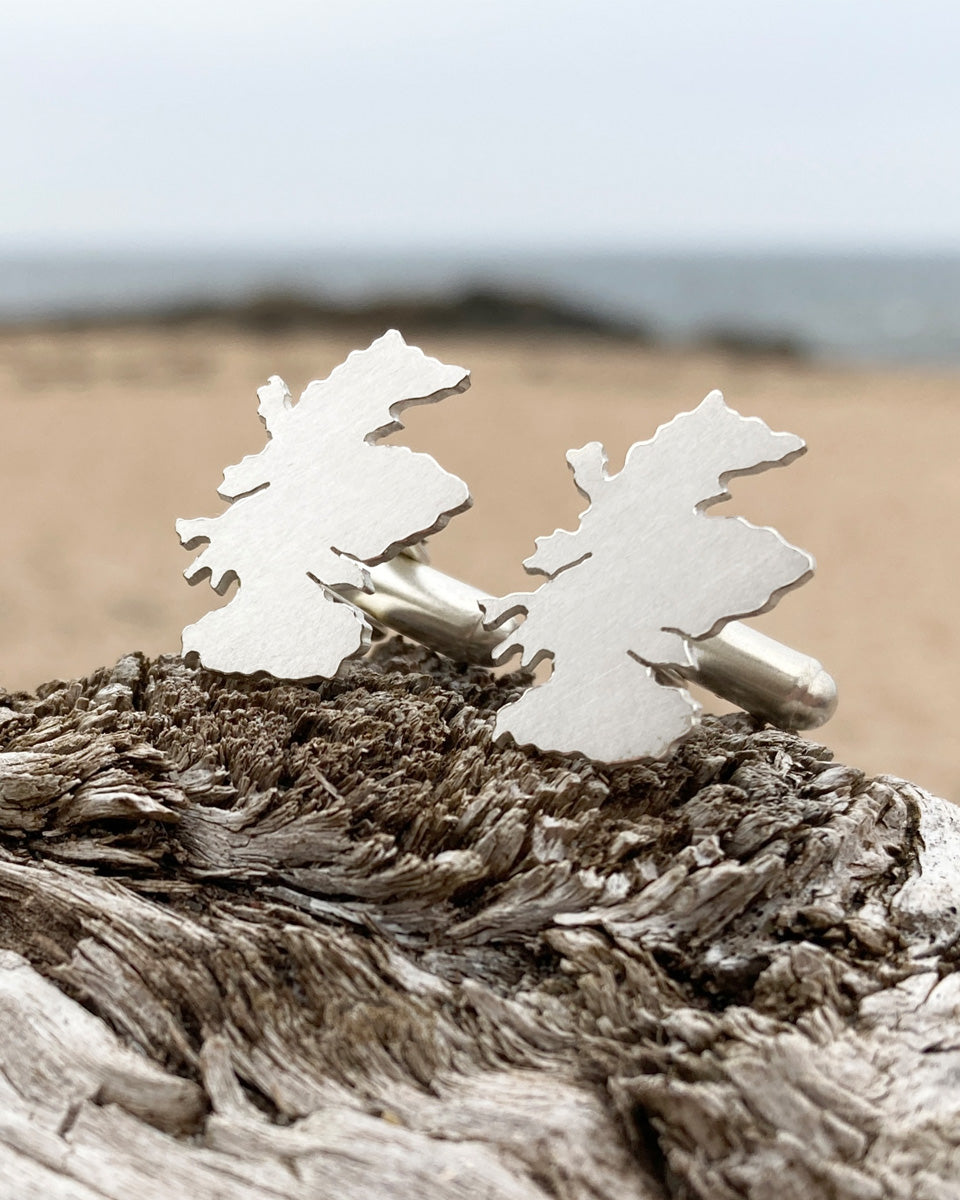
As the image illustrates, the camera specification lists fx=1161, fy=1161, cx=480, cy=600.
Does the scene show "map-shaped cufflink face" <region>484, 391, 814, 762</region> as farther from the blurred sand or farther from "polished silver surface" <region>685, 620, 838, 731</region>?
the blurred sand

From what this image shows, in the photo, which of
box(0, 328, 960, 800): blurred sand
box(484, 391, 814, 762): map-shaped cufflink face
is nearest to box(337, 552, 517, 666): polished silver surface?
box(484, 391, 814, 762): map-shaped cufflink face

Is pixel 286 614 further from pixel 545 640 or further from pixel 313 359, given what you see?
pixel 313 359

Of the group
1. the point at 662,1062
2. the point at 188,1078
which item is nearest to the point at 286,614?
the point at 188,1078

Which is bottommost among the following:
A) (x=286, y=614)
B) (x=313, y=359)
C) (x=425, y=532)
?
(x=286, y=614)

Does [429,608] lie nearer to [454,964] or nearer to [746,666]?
[746,666]

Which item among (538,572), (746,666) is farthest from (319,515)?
(746,666)

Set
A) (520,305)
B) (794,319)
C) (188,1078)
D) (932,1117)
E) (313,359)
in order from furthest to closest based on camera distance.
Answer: (794,319), (520,305), (313,359), (188,1078), (932,1117)
